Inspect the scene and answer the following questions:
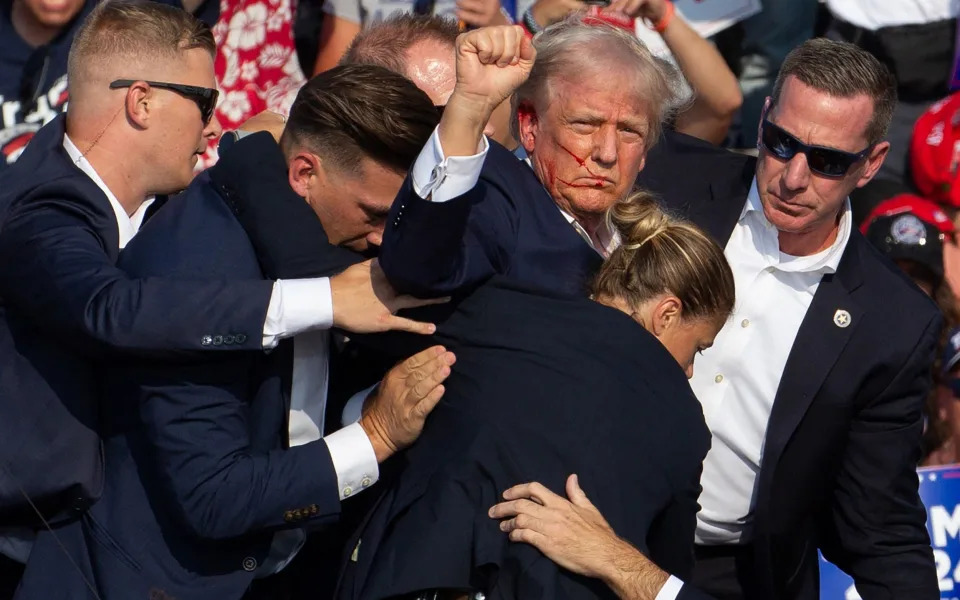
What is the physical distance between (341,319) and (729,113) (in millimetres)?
2686

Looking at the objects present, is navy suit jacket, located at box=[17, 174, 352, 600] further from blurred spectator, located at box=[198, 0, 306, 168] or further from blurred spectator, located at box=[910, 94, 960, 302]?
blurred spectator, located at box=[910, 94, 960, 302]

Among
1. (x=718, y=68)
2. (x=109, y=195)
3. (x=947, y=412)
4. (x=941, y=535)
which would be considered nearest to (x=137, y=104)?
(x=109, y=195)

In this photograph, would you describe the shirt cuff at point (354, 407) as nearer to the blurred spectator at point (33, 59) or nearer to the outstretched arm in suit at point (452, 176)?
the outstretched arm in suit at point (452, 176)

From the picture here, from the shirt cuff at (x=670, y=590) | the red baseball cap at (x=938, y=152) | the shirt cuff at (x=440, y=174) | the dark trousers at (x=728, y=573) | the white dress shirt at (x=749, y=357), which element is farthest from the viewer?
the red baseball cap at (x=938, y=152)

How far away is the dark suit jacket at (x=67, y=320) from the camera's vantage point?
298 centimetres

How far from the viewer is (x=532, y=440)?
9.65ft

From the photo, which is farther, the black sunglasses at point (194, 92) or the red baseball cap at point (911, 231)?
the red baseball cap at point (911, 231)

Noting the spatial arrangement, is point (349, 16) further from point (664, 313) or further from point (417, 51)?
point (664, 313)

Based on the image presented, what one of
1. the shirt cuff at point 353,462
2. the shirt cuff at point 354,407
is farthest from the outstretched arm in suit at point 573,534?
the shirt cuff at point 354,407

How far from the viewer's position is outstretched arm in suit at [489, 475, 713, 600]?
2900mm

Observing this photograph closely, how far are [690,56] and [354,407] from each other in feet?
7.41

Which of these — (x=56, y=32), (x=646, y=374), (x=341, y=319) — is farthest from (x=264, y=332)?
(x=56, y=32)

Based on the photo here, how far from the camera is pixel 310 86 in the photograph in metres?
3.29

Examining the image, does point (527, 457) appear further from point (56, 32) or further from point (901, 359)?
point (56, 32)
